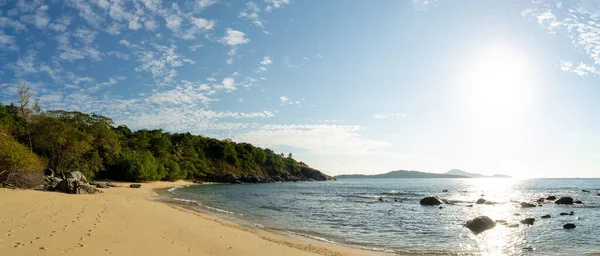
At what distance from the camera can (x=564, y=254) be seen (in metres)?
18.8

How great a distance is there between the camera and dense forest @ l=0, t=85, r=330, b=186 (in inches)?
1436

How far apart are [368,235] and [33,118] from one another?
58433mm

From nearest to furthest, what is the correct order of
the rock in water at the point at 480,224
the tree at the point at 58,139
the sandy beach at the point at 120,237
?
the sandy beach at the point at 120,237 < the rock in water at the point at 480,224 < the tree at the point at 58,139

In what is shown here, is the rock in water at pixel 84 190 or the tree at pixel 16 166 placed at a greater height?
the tree at pixel 16 166

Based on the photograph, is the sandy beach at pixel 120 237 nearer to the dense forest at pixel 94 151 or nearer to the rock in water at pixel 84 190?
the rock in water at pixel 84 190

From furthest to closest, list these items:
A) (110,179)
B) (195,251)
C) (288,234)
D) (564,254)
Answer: (110,179) < (288,234) < (564,254) < (195,251)

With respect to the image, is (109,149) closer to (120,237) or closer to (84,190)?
(84,190)

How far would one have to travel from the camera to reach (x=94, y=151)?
6206 centimetres

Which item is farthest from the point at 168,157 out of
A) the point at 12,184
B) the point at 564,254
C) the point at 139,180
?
the point at 564,254

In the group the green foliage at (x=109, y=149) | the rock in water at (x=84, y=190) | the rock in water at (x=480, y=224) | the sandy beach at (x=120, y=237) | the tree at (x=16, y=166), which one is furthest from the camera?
the green foliage at (x=109, y=149)

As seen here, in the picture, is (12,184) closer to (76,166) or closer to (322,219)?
(76,166)

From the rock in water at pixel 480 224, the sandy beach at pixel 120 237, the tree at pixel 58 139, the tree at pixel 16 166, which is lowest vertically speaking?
the rock in water at pixel 480 224

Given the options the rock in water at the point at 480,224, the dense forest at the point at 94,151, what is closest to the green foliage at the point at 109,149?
the dense forest at the point at 94,151

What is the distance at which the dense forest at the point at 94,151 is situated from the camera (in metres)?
36.5
